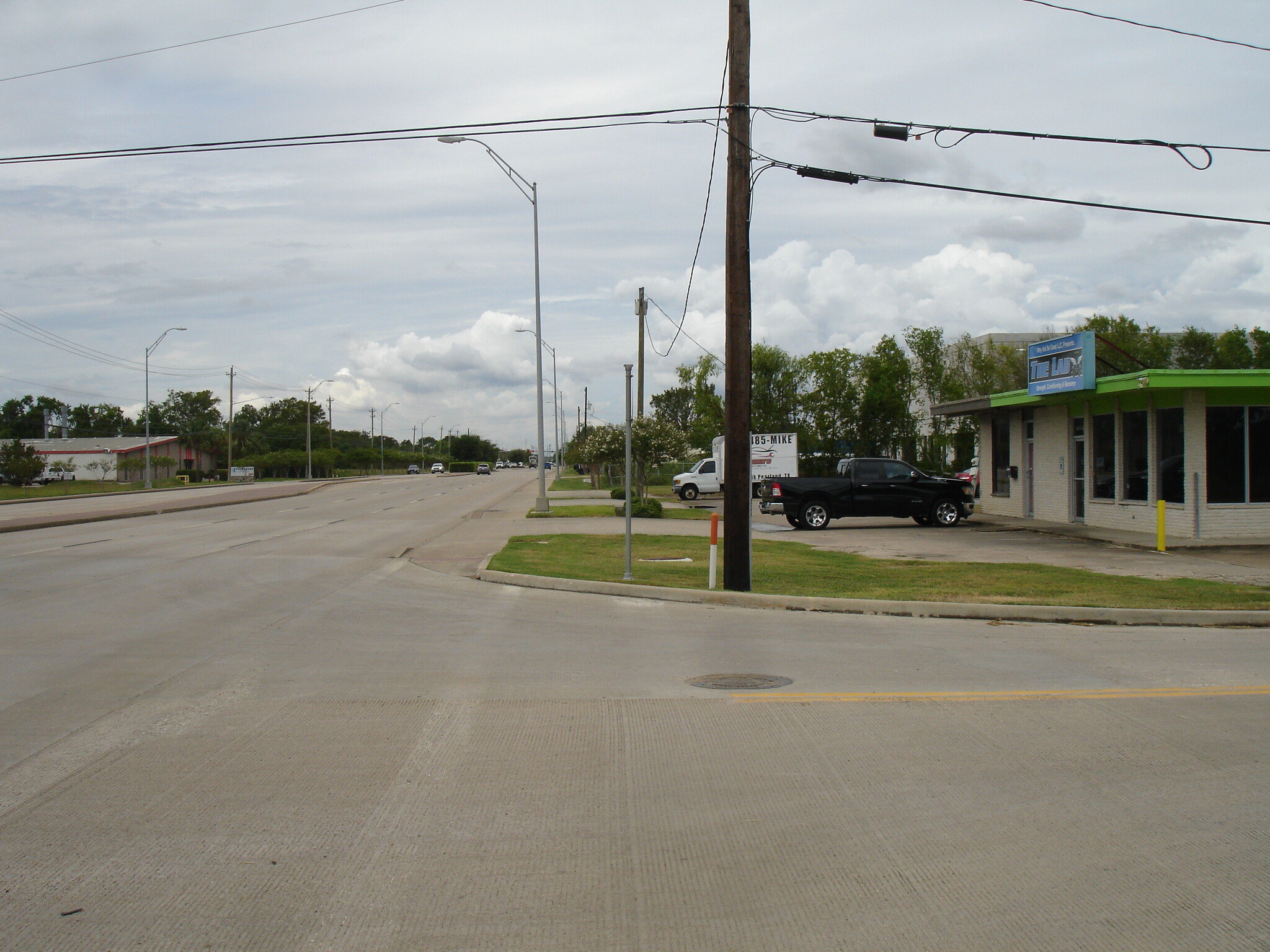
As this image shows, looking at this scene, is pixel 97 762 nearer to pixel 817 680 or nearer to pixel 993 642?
pixel 817 680

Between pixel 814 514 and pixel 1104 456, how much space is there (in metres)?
7.27

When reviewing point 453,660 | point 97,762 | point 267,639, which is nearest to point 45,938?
point 97,762

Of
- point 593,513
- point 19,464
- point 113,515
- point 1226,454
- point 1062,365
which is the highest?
point 1062,365

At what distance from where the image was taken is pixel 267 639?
32.8 ft

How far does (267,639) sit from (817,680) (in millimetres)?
5495

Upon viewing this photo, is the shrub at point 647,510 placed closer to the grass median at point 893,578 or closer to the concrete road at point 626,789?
the grass median at point 893,578

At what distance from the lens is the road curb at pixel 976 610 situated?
11.7 metres

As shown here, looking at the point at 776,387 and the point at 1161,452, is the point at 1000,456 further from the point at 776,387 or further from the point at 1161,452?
the point at 776,387

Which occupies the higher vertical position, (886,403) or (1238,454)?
(886,403)

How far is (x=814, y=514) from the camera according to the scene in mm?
26734

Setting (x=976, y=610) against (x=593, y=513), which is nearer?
(x=976, y=610)

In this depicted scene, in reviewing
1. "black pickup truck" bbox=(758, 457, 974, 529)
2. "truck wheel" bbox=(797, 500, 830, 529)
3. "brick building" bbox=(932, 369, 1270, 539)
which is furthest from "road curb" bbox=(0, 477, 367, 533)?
"brick building" bbox=(932, 369, 1270, 539)

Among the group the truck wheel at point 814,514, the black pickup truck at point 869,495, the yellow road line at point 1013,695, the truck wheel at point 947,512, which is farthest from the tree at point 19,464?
the yellow road line at point 1013,695

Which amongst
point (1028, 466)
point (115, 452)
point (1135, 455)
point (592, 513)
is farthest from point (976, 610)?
point (115, 452)
